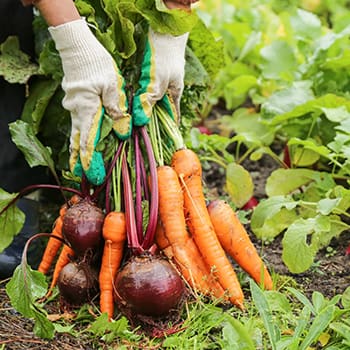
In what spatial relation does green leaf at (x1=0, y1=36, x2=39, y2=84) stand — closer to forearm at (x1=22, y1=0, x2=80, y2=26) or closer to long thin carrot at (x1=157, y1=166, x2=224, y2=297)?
forearm at (x1=22, y1=0, x2=80, y2=26)

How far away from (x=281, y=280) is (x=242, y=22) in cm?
219

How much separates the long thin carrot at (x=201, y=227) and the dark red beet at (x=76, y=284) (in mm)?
354

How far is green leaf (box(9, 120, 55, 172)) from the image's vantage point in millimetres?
2502

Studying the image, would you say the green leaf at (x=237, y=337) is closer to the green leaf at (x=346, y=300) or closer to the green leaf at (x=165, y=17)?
the green leaf at (x=346, y=300)

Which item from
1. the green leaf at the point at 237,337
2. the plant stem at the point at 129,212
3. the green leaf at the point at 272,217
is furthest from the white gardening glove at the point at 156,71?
the green leaf at the point at 237,337

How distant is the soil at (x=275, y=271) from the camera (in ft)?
7.16

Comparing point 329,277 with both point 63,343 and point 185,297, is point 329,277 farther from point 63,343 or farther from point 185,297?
point 63,343

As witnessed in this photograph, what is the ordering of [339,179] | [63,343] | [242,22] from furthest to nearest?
1. [242,22]
2. [339,179]
3. [63,343]

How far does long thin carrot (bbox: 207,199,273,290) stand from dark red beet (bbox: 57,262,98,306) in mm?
430

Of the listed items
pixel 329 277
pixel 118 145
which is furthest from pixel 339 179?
pixel 118 145

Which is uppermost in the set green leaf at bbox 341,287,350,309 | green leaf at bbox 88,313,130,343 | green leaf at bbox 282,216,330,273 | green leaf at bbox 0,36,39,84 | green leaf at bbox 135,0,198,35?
green leaf at bbox 135,0,198,35

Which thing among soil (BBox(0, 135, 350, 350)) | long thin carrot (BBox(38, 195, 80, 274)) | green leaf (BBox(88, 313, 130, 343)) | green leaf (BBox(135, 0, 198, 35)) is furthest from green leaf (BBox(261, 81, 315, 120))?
green leaf (BBox(88, 313, 130, 343))

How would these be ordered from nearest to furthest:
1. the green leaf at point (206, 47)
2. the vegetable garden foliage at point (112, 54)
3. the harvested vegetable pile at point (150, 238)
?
the harvested vegetable pile at point (150, 238) < the vegetable garden foliage at point (112, 54) < the green leaf at point (206, 47)

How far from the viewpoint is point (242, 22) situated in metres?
4.40
